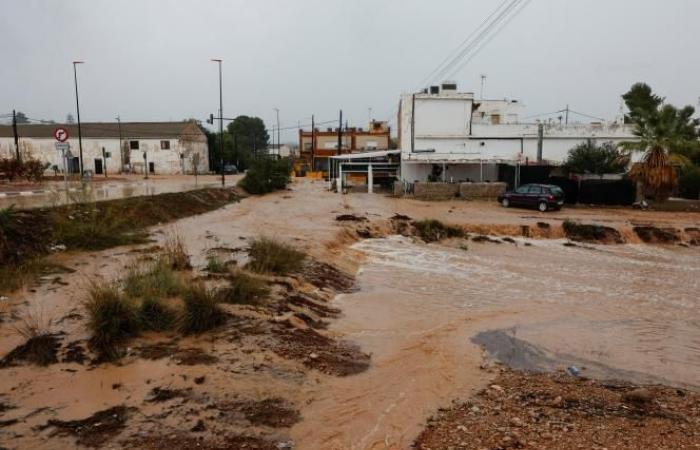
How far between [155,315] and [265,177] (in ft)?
112

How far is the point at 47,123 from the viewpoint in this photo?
237ft

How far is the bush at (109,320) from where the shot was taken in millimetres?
7652

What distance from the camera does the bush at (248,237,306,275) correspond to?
1269 centimetres

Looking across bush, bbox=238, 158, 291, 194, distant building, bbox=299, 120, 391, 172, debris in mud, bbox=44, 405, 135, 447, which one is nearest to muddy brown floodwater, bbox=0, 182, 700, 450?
debris in mud, bbox=44, 405, 135, 447

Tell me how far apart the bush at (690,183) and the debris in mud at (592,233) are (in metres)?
15.5

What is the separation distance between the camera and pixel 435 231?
23125mm

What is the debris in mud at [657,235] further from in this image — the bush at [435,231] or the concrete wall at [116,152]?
the concrete wall at [116,152]

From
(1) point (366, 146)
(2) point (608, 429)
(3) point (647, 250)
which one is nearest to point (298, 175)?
(1) point (366, 146)

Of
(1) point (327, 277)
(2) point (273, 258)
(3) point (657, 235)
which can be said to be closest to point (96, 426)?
(2) point (273, 258)

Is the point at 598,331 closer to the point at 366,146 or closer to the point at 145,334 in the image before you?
the point at 145,334

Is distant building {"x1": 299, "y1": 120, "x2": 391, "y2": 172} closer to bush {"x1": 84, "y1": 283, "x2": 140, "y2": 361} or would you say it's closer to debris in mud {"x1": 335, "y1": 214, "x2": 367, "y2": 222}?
debris in mud {"x1": 335, "y1": 214, "x2": 367, "y2": 222}

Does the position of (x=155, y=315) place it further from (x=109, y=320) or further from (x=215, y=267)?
(x=215, y=267)

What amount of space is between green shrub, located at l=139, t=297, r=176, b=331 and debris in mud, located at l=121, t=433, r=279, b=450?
2972 mm

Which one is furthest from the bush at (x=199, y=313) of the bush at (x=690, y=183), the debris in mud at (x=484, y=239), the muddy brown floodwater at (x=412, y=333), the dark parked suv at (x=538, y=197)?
the bush at (x=690, y=183)
